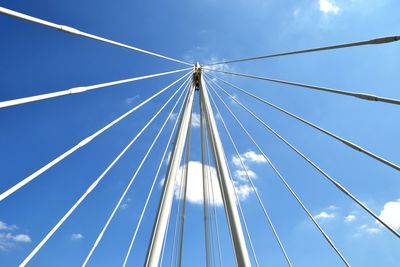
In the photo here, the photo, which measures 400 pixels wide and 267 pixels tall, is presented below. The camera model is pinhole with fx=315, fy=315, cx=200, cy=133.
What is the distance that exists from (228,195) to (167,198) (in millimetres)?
2460

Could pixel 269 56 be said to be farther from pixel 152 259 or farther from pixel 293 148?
pixel 152 259

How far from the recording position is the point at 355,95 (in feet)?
24.6

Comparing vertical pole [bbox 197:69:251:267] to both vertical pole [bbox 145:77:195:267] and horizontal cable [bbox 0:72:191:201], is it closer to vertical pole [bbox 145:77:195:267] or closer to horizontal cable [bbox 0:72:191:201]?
vertical pole [bbox 145:77:195:267]

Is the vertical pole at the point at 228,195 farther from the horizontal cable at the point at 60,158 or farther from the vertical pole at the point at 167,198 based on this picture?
the horizontal cable at the point at 60,158

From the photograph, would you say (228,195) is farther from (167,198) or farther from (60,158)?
(60,158)

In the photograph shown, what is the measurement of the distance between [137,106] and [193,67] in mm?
4854

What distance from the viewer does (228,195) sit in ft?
29.3

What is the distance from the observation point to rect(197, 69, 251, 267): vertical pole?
7.66 metres

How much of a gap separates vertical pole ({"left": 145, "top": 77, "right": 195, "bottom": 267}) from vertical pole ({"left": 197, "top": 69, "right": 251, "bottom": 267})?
100 centimetres

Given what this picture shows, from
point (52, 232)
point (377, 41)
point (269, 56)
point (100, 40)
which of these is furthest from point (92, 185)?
point (377, 41)

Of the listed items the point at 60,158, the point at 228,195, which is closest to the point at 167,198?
the point at 228,195

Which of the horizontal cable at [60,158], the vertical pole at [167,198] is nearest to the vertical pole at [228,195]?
the vertical pole at [167,198]

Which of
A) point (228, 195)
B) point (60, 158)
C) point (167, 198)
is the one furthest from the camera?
point (167, 198)

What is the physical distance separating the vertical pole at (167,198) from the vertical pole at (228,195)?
100 centimetres
